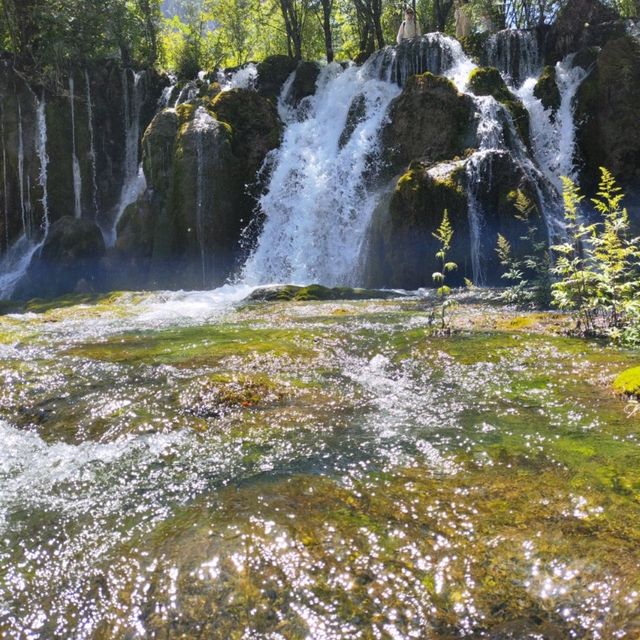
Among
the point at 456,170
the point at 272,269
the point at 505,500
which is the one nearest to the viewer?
the point at 505,500

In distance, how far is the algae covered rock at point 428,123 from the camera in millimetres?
18266

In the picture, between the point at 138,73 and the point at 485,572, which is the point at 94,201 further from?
the point at 485,572

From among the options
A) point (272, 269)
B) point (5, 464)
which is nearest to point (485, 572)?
point (5, 464)

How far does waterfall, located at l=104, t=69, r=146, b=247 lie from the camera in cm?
2564

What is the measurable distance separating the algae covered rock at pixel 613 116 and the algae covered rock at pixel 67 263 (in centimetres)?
1877

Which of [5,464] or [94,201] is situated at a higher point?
[94,201]

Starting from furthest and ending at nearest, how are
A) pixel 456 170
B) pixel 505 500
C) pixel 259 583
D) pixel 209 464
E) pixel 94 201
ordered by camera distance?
pixel 94 201 → pixel 456 170 → pixel 209 464 → pixel 505 500 → pixel 259 583

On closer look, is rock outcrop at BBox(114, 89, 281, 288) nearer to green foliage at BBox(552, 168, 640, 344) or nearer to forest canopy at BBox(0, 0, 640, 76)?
forest canopy at BBox(0, 0, 640, 76)

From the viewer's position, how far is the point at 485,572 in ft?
8.63

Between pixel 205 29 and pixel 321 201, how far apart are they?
29.8 meters

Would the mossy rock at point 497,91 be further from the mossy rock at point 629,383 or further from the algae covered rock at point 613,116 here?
the mossy rock at point 629,383

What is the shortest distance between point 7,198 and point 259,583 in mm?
26478

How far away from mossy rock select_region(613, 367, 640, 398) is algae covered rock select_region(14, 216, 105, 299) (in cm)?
2060

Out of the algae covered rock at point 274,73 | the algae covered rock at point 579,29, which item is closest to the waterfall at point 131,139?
the algae covered rock at point 274,73
